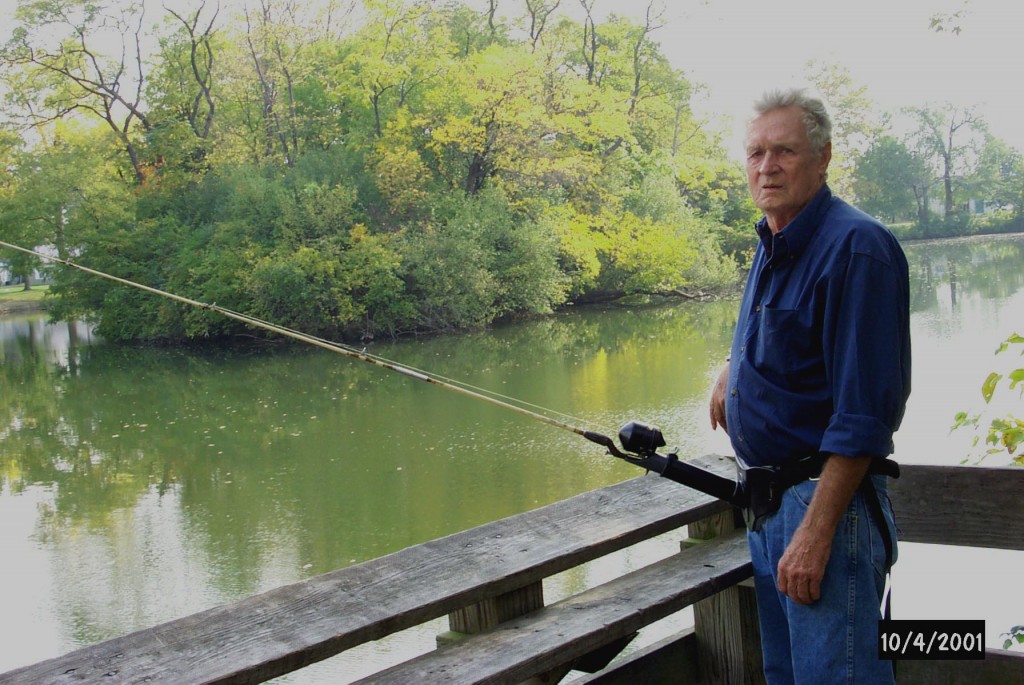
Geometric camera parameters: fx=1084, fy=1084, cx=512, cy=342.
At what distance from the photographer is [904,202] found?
31703 millimetres

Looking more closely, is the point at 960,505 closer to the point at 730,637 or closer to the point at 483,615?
the point at 730,637

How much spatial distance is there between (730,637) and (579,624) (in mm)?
470

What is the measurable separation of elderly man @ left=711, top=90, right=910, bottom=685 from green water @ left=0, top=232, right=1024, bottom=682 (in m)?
3.72

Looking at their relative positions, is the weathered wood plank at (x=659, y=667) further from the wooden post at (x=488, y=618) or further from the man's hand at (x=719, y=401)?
the man's hand at (x=719, y=401)

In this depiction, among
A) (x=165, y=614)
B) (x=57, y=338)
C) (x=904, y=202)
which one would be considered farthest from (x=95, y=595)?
(x=904, y=202)

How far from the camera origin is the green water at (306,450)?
660 cm

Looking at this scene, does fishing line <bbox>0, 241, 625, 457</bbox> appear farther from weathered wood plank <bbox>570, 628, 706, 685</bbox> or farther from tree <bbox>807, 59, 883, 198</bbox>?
tree <bbox>807, 59, 883, 198</bbox>

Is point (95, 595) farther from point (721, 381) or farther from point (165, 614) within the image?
point (721, 381)

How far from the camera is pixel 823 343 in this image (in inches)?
56.5

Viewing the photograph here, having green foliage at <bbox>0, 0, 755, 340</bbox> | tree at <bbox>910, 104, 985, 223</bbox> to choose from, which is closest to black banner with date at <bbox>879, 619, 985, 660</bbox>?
green foliage at <bbox>0, 0, 755, 340</bbox>

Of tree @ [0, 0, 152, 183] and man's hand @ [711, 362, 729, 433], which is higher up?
tree @ [0, 0, 152, 183]

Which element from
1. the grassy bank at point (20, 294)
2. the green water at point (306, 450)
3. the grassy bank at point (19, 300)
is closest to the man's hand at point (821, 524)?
the green water at point (306, 450)

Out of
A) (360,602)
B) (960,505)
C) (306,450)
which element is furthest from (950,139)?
(360,602)

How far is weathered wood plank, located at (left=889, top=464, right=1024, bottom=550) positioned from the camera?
171 cm
